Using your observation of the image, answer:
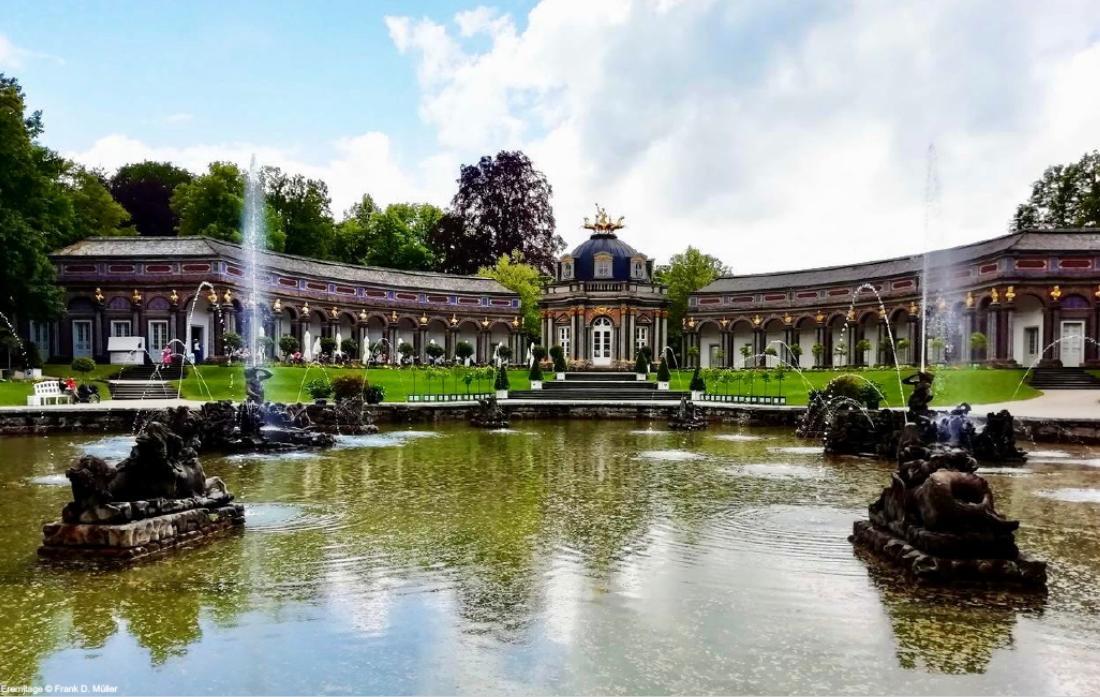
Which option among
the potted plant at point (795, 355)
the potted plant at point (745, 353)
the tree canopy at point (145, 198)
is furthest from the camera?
the tree canopy at point (145, 198)

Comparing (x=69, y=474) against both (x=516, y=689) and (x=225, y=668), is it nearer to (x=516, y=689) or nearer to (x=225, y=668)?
(x=225, y=668)

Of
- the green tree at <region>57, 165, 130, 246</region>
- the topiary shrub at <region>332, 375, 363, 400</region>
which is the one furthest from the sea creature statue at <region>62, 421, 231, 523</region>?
the green tree at <region>57, 165, 130, 246</region>

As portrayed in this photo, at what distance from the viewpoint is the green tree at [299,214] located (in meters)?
66.4

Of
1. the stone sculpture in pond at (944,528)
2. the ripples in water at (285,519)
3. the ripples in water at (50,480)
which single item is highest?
the stone sculpture in pond at (944,528)

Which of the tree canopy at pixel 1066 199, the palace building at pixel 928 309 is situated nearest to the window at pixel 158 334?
the palace building at pixel 928 309

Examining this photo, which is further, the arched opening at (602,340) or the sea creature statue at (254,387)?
the arched opening at (602,340)

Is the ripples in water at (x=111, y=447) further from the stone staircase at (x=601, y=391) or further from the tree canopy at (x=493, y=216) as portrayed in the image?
the tree canopy at (x=493, y=216)

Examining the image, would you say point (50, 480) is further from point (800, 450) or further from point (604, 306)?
point (604, 306)

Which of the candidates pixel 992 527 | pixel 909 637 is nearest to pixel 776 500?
pixel 992 527

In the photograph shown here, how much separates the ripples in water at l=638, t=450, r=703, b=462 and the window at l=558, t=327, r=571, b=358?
112 feet

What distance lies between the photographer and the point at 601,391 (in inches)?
1468

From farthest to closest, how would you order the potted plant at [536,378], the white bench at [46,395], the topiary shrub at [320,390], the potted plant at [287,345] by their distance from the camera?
the potted plant at [287,345], the potted plant at [536,378], the white bench at [46,395], the topiary shrub at [320,390]

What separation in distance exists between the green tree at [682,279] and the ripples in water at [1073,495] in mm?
56010

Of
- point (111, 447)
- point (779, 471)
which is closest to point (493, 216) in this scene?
point (111, 447)
